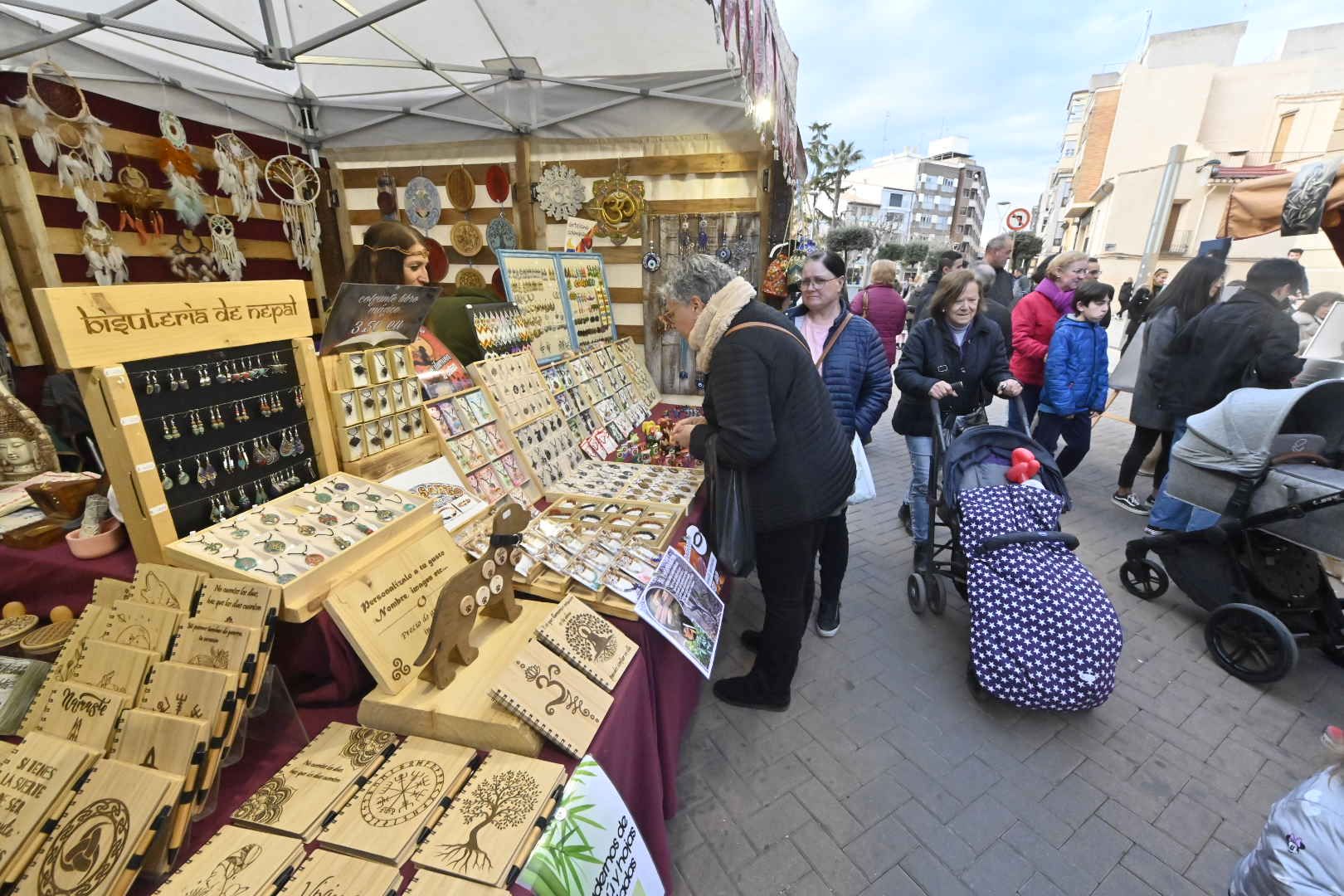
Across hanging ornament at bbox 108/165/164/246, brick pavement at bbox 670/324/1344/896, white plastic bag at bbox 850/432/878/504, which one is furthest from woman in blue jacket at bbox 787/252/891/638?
hanging ornament at bbox 108/165/164/246

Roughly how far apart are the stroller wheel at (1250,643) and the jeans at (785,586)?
2166 millimetres

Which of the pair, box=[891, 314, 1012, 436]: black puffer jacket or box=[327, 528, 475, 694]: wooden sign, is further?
box=[891, 314, 1012, 436]: black puffer jacket

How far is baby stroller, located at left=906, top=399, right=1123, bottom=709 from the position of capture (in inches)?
85.6

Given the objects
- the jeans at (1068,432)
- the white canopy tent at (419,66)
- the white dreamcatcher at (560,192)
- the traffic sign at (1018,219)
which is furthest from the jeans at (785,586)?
the traffic sign at (1018,219)

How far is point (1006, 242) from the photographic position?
4.91 meters

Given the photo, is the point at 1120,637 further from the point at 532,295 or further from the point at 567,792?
the point at 532,295

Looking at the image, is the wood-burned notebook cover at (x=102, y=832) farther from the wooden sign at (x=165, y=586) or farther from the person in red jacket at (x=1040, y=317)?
the person in red jacket at (x=1040, y=317)

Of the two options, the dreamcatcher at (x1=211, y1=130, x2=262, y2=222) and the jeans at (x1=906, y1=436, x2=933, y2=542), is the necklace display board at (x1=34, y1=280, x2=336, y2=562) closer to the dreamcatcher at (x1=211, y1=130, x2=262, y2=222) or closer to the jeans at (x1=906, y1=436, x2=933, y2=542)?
the jeans at (x1=906, y1=436, x2=933, y2=542)

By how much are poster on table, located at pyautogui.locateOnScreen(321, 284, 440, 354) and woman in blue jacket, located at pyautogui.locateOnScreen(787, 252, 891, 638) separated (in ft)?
6.29

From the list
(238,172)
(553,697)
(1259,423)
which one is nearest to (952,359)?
(1259,423)

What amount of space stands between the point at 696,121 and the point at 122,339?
11.6 ft

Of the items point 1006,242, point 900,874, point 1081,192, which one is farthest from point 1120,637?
A: point 1081,192

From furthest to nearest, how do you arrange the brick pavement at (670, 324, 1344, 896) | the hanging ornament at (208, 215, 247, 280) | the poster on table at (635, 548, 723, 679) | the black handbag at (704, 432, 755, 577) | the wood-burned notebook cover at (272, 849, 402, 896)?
the hanging ornament at (208, 215, 247, 280), the black handbag at (704, 432, 755, 577), the brick pavement at (670, 324, 1344, 896), the poster on table at (635, 548, 723, 679), the wood-burned notebook cover at (272, 849, 402, 896)

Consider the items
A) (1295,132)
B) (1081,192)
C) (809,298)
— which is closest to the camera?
(809,298)
